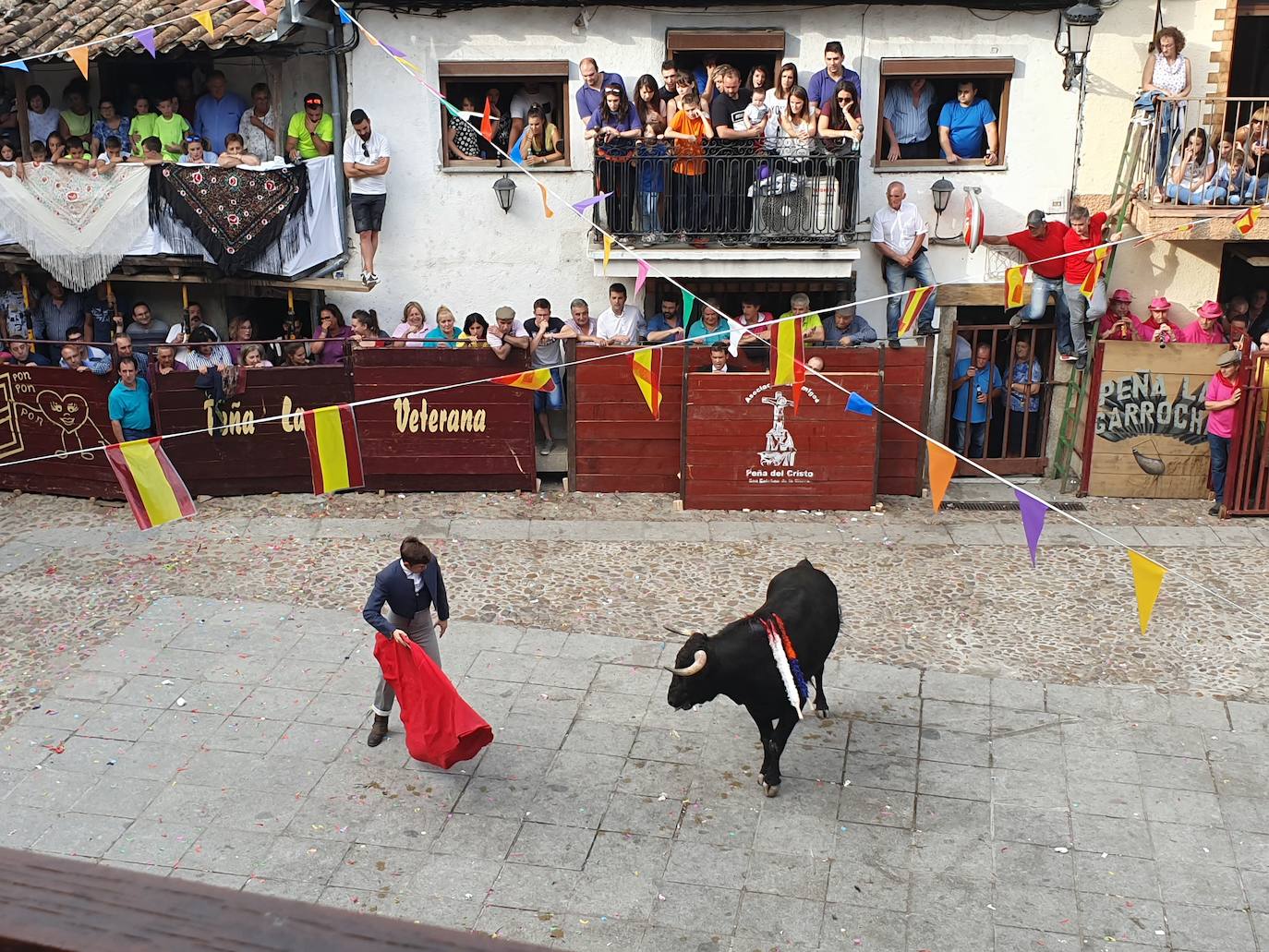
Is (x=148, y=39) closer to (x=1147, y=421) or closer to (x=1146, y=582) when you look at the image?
(x=1146, y=582)

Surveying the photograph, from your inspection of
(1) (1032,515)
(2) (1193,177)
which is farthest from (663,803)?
(2) (1193,177)

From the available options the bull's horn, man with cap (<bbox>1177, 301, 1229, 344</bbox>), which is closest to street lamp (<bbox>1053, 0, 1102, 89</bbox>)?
man with cap (<bbox>1177, 301, 1229, 344</bbox>)

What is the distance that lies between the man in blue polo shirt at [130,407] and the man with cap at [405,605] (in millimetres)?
6057

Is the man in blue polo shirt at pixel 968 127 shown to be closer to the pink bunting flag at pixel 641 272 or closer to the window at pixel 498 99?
the pink bunting flag at pixel 641 272

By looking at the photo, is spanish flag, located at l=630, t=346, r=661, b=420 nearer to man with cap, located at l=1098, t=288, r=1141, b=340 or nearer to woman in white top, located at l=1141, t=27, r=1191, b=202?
man with cap, located at l=1098, t=288, r=1141, b=340

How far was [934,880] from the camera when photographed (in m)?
7.47

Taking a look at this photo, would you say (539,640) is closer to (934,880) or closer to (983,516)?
(934,880)

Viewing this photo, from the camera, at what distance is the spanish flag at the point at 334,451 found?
12.0 metres

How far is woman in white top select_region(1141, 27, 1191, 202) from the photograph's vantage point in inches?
547

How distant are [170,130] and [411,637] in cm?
881

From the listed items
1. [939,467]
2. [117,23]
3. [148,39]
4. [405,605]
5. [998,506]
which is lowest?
[998,506]

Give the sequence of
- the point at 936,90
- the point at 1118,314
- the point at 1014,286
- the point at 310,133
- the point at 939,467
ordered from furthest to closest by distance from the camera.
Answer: the point at 936,90
the point at 310,133
the point at 1118,314
the point at 1014,286
the point at 939,467

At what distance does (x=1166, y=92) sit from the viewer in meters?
13.9

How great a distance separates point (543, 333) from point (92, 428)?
499 centimetres
